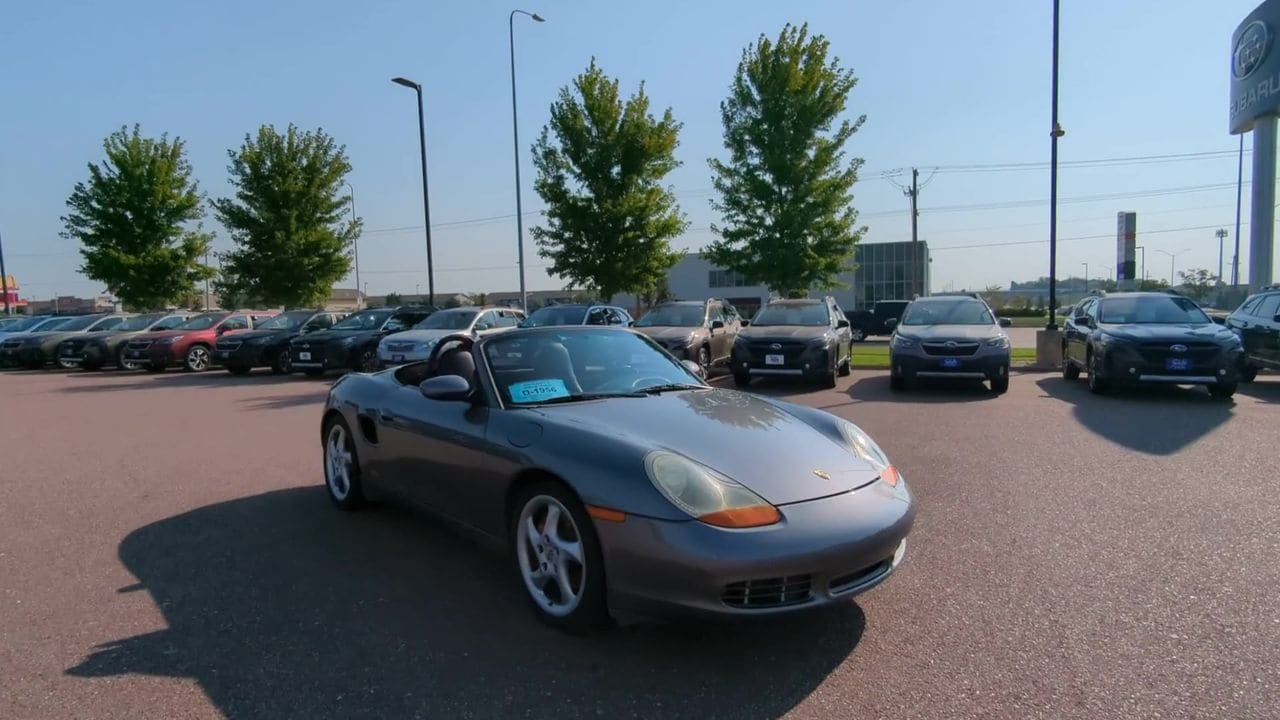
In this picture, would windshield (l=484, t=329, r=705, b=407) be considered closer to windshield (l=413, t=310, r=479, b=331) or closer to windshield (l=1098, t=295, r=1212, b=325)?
windshield (l=1098, t=295, r=1212, b=325)

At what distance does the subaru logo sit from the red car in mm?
28939

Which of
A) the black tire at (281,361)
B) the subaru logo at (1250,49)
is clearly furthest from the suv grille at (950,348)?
the subaru logo at (1250,49)

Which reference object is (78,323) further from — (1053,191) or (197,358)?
(1053,191)

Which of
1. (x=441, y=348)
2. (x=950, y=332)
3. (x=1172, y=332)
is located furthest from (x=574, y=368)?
(x=1172, y=332)

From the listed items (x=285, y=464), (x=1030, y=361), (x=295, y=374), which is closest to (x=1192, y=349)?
(x=1030, y=361)

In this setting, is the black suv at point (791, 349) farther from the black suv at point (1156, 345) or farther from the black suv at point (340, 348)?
the black suv at point (340, 348)

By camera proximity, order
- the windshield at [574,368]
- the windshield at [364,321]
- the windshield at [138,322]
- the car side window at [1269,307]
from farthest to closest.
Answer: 1. the windshield at [138,322]
2. the windshield at [364,321]
3. the car side window at [1269,307]
4. the windshield at [574,368]

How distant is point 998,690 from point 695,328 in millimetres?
12402

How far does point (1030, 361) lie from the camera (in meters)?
18.1

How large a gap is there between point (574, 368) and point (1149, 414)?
8630mm

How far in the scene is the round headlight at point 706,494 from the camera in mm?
3111

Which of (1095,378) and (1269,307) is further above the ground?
(1269,307)

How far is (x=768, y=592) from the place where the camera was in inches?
121

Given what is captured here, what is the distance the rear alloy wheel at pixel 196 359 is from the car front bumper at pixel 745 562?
2073 cm
